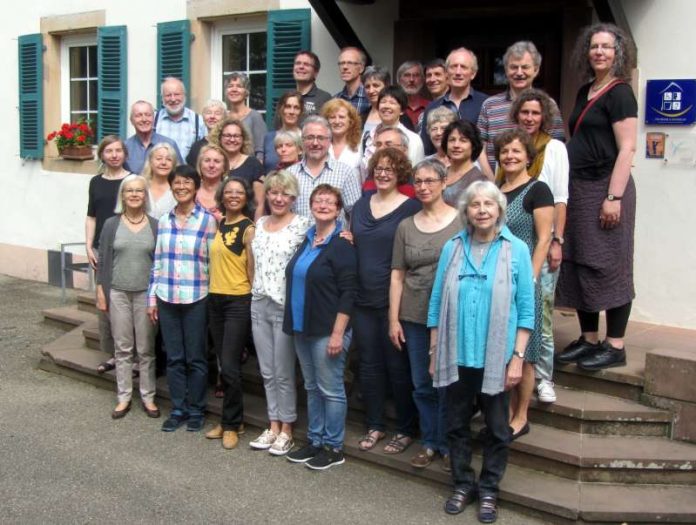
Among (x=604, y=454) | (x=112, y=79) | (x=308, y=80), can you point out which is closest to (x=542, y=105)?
(x=604, y=454)

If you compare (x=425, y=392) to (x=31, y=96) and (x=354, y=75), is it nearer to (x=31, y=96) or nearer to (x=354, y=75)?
(x=354, y=75)

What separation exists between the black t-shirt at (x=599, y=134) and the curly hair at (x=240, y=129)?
6.94 ft

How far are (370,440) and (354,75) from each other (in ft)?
8.91

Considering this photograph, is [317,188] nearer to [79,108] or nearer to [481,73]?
[481,73]

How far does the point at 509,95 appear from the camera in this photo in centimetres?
520

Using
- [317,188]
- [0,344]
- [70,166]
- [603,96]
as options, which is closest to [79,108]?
[70,166]

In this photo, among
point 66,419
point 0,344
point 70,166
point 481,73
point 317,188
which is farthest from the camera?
point 70,166

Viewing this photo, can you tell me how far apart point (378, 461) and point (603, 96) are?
236 cm

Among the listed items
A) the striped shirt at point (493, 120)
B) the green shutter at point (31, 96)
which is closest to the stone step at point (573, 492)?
the striped shirt at point (493, 120)

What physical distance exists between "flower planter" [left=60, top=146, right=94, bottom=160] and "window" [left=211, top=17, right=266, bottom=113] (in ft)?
6.00

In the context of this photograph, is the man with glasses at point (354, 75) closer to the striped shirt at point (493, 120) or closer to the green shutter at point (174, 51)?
the striped shirt at point (493, 120)

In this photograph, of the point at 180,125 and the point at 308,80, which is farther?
the point at 180,125

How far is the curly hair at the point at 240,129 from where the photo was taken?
581cm

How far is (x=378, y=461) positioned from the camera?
4.96 meters
